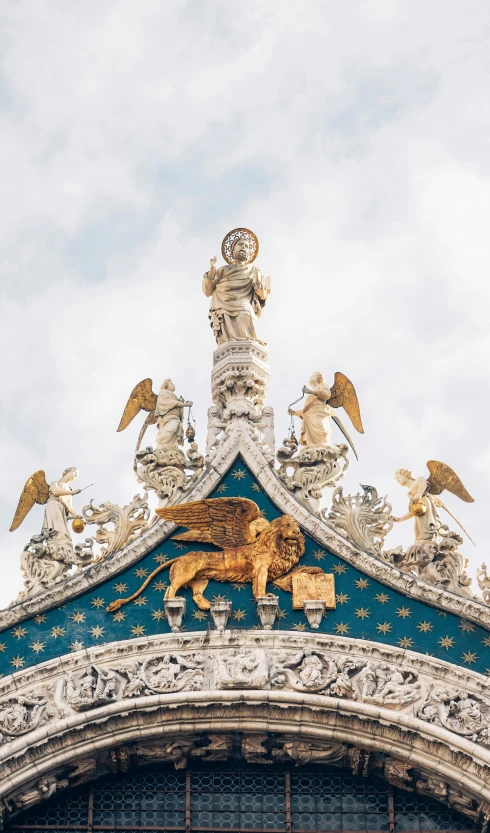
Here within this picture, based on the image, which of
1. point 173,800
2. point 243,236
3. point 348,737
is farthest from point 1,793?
point 243,236

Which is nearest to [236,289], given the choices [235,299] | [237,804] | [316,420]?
[235,299]

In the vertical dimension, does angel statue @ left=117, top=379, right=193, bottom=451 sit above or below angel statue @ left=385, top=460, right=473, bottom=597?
above

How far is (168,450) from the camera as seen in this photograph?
23.2 metres

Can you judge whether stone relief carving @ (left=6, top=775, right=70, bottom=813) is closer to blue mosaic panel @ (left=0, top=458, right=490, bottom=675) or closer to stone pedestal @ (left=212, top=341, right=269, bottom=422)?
blue mosaic panel @ (left=0, top=458, right=490, bottom=675)

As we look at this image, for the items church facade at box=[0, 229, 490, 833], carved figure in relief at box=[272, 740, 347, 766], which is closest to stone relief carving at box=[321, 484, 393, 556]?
church facade at box=[0, 229, 490, 833]

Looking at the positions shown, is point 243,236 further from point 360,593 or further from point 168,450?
point 360,593

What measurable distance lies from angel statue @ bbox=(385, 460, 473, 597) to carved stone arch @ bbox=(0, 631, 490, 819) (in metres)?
1.29

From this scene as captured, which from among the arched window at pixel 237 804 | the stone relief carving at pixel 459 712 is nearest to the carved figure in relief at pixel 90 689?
the arched window at pixel 237 804

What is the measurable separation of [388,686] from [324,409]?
4335 mm

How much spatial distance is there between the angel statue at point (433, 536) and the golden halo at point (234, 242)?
3.97m

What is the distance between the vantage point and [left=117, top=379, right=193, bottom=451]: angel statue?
23422 mm

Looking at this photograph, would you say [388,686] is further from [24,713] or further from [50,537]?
[50,537]

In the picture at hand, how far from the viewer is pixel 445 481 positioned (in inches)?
912

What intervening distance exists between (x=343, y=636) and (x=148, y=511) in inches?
116
